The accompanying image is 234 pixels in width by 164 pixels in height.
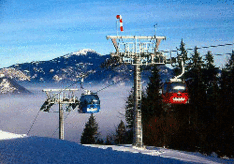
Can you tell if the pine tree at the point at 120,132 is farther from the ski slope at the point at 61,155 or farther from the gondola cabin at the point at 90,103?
the ski slope at the point at 61,155

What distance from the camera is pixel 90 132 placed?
91.1 meters

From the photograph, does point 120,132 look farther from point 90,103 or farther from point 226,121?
point 90,103

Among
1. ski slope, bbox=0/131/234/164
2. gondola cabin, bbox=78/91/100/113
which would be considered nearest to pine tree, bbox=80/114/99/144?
gondola cabin, bbox=78/91/100/113

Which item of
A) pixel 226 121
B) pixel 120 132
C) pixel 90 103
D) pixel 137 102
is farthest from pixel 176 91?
pixel 120 132

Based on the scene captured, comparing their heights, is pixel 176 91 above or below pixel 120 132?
above

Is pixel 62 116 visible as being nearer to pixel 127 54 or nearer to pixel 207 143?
pixel 127 54

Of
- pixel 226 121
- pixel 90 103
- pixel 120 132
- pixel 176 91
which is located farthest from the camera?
pixel 120 132

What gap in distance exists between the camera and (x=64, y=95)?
1459 inches

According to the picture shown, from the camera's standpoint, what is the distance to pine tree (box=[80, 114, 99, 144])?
88812 millimetres

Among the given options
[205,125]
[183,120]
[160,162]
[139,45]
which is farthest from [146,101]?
[160,162]

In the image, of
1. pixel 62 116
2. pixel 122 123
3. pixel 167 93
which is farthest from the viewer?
pixel 122 123

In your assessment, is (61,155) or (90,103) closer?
(61,155)

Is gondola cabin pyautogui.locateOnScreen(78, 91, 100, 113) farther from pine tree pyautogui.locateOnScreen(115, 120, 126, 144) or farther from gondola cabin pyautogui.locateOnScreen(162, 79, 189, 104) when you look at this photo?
pine tree pyautogui.locateOnScreen(115, 120, 126, 144)

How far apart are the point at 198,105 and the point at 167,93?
1390 inches
